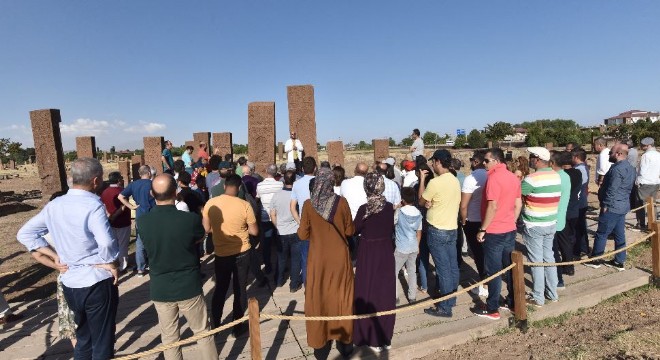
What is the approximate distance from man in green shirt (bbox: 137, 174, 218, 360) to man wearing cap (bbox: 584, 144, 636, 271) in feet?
18.2

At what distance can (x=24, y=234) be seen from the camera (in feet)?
8.68

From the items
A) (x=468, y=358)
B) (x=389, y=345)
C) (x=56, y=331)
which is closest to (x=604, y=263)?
(x=468, y=358)

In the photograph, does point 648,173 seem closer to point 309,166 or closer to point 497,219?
point 497,219

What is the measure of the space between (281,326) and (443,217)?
7.20 ft

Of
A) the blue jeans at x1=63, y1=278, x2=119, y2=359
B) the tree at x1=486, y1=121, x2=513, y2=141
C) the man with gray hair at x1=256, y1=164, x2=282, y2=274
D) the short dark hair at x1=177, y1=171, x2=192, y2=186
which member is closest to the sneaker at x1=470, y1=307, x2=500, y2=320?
the man with gray hair at x1=256, y1=164, x2=282, y2=274

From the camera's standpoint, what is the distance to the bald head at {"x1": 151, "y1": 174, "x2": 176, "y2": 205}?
2645mm

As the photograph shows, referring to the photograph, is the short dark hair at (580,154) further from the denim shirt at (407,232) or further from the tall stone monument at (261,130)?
the tall stone monument at (261,130)

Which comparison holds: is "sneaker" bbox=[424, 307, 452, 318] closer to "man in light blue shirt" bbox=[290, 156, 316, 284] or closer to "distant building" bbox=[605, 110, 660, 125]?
"man in light blue shirt" bbox=[290, 156, 316, 284]

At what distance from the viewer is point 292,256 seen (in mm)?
4723

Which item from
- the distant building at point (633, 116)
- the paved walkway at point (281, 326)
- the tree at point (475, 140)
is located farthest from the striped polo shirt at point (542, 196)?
the distant building at point (633, 116)

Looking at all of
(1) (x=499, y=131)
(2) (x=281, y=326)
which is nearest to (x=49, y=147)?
(2) (x=281, y=326)

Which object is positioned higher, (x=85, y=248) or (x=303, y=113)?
(x=303, y=113)

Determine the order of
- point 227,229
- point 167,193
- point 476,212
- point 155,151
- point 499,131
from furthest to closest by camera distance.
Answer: point 499,131
point 155,151
point 476,212
point 227,229
point 167,193

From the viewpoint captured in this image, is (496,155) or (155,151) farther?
(155,151)
